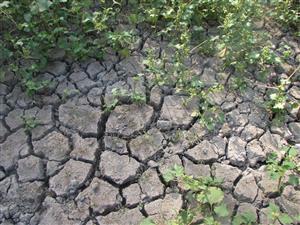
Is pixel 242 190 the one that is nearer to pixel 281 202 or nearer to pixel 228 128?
pixel 281 202

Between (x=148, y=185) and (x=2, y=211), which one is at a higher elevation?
(x=2, y=211)

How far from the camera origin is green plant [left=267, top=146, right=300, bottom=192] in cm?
288

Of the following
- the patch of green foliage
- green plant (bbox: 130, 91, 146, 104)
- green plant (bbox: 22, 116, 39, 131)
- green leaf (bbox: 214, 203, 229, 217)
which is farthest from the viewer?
the patch of green foliage

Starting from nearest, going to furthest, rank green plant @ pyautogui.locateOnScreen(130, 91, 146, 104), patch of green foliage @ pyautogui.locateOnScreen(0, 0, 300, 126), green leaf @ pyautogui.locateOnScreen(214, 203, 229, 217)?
1. green leaf @ pyautogui.locateOnScreen(214, 203, 229, 217)
2. green plant @ pyautogui.locateOnScreen(130, 91, 146, 104)
3. patch of green foliage @ pyautogui.locateOnScreen(0, 0, 300, 126)

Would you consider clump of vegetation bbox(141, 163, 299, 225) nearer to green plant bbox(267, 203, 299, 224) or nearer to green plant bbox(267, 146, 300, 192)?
green plant bbox(267, 203, 299, 224)

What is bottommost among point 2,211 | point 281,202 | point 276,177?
point 281,202

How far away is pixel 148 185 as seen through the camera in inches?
116

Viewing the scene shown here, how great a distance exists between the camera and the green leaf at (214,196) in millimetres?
2766

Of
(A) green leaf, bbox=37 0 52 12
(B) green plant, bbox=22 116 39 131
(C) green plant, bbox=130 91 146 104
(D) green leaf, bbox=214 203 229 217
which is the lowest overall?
(D) green leaf, bbox=214 203 229 217

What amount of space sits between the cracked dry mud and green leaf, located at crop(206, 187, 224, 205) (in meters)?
0.16

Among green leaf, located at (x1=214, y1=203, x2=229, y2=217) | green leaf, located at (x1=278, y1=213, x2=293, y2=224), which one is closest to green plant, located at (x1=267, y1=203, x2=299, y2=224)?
green leaf, located at (x1=278, y1=213, x2=293, y2=224)

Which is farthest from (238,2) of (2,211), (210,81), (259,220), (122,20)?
(2,211)

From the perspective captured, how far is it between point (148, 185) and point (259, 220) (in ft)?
2.31

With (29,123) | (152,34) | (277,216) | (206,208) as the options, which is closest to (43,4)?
(29,123)
